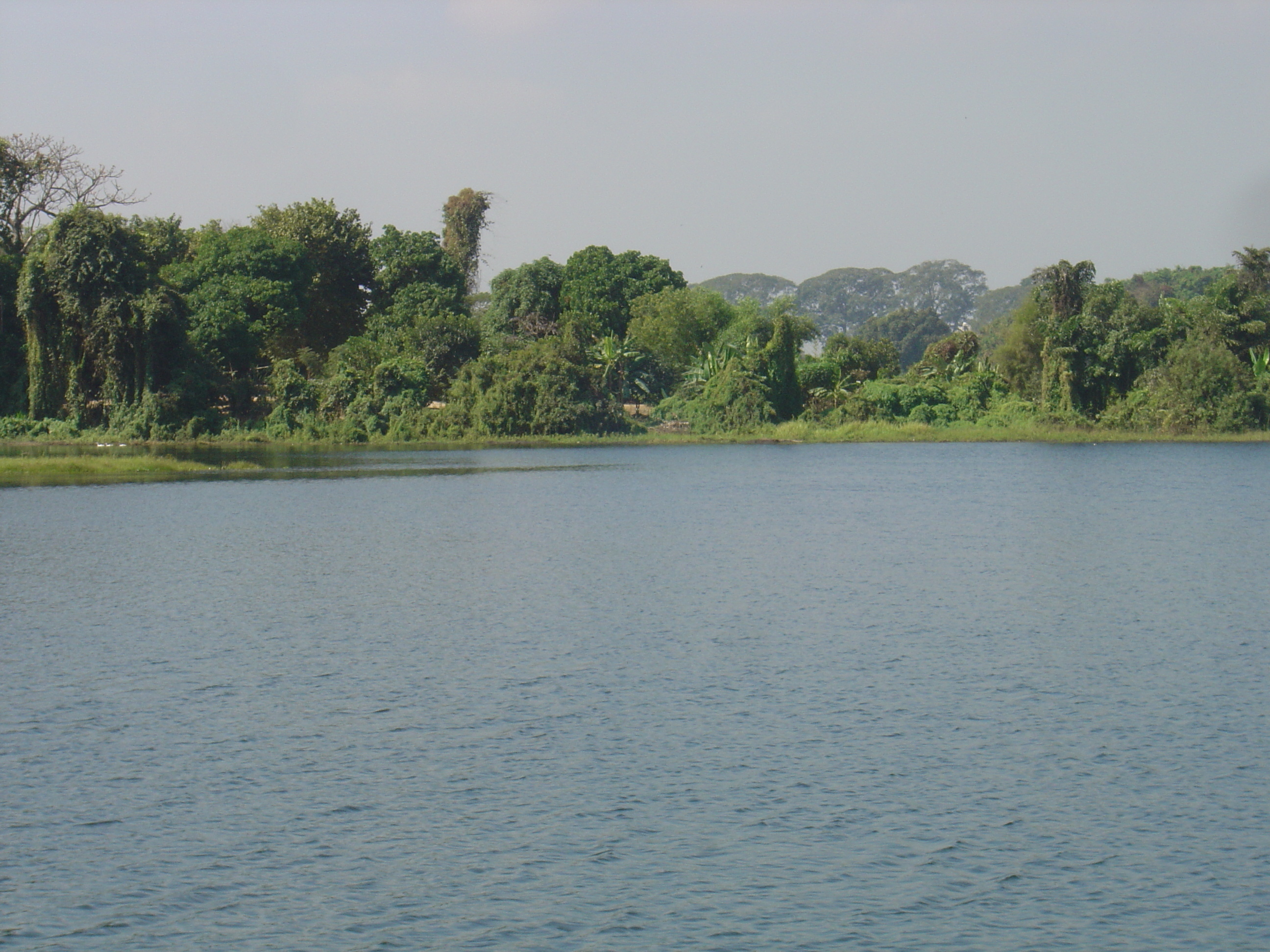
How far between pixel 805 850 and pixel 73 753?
276 inches

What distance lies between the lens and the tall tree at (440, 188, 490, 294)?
343ft

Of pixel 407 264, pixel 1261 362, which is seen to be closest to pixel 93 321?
pixel 407 264

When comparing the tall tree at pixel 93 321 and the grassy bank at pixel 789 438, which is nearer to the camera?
the tall tree at pixel 93 321

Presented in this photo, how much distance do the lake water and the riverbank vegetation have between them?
42.5 meters

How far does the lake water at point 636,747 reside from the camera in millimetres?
8945

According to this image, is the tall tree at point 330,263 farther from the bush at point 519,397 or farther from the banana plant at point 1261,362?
the banana plant at point 1261,362

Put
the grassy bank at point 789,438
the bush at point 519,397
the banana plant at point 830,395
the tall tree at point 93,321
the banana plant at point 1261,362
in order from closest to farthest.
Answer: the tall tree at point 93,321
the grassy bank at point 789,438
the banana plant at point 1261,362
the bush at point 519,397
the banana plant at point 830,395

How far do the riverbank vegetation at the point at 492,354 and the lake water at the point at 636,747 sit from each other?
4255cm

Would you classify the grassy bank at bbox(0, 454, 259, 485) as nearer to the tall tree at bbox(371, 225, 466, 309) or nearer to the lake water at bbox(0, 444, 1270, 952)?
the lake water at bbox(0, 444, 1270, 952)

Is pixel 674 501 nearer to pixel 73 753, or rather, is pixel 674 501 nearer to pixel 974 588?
pixel 974 588

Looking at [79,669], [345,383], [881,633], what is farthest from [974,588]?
[345,383]

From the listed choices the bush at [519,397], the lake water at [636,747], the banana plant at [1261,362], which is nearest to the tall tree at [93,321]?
the bush at [519,397]

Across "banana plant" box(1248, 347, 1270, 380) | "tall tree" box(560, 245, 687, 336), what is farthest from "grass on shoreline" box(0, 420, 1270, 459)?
"tall tree" box(560, 245, 687, 336)

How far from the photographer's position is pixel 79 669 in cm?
1599
